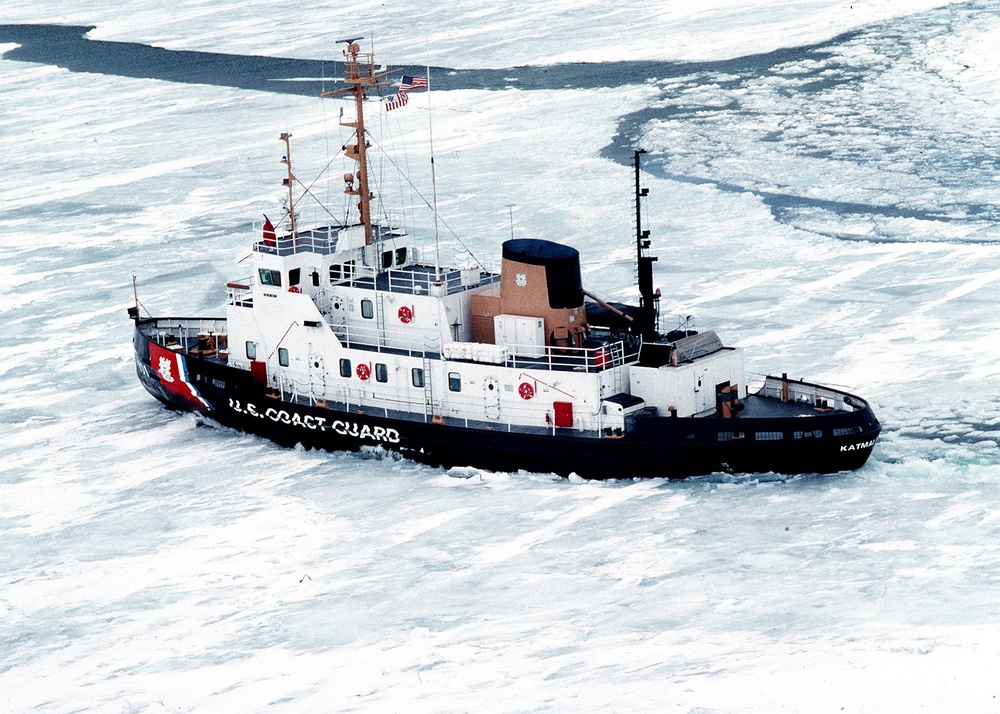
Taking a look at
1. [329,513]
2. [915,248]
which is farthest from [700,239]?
[329,513]

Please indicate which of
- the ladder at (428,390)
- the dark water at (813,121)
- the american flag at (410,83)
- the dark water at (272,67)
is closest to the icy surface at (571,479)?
the dark water at (813,121)

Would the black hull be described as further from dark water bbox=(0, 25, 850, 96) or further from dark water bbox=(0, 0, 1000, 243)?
dark water bbox=(0, 25, 850, 96)

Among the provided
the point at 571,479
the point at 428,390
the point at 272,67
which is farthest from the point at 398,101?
the point at 272,67

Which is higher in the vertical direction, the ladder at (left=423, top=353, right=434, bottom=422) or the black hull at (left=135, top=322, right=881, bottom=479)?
the ladder at (left=423, top=353, right=434, bottom=422)

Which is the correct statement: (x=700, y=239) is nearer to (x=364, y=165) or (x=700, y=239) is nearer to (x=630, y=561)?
(x=364, y=165)

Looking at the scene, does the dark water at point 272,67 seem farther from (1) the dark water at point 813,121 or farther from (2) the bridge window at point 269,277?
(2) the bridge window at point 269,277

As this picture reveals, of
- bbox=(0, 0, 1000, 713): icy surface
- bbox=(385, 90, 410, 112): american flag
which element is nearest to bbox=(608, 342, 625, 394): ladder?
bbox=(0, 0, 1000, 713): icy surface
